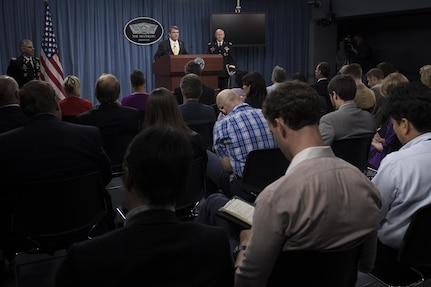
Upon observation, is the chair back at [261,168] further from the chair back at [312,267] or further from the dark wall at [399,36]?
the dark wall at [399,36]

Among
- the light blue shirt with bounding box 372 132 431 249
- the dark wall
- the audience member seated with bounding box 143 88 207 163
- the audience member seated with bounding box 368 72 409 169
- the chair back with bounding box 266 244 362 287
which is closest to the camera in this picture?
the chair back with bounding box 266 244 362 287

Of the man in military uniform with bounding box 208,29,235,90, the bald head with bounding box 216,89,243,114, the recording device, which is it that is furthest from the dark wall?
the bald head with bounding box 216,89,243,114

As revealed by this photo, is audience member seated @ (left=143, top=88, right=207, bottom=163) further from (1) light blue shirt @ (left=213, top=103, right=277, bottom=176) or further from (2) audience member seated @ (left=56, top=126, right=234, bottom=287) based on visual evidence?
(2) audience member seated @ (left=56, top=126, right=234, bottom=287)

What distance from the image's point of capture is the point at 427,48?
9.21 m

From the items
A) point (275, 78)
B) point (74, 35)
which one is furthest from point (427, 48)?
point (74, 35)

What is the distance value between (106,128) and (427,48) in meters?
7.78

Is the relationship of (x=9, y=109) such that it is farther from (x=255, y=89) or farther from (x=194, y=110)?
(x=255, y=89)

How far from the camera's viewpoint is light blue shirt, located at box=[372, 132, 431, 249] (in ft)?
6.39

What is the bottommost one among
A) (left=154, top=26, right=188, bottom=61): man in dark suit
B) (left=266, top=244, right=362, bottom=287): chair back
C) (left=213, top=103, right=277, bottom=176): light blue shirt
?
(left=266, top=244, right=362, bottom=287): chair back

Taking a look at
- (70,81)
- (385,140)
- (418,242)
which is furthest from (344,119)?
(70,81)

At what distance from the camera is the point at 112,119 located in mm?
3775

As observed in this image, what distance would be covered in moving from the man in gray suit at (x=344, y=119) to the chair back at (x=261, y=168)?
20.8 inches

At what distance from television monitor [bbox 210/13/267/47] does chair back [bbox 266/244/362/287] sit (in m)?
8.79

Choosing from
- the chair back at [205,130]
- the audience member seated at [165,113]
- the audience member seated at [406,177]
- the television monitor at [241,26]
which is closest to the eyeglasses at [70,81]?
the chair back at [205,130]
